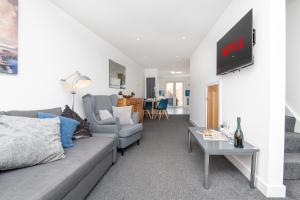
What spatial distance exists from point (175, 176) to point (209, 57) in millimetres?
2889

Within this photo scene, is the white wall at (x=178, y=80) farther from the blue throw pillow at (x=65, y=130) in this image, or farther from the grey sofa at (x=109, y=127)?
the blue throw pillow at (x=65, y=130)

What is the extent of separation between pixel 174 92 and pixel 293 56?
36.1 feet

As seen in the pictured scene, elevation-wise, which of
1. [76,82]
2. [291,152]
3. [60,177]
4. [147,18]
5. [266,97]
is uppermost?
[147,18]

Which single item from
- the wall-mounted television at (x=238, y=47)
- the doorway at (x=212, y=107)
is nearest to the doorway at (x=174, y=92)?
the doorway at (x=212, y=107)

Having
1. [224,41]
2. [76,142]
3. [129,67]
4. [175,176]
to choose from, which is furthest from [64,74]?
[129,67]

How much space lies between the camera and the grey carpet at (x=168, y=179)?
5.58 ft

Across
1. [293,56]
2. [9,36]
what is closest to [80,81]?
[9,36]

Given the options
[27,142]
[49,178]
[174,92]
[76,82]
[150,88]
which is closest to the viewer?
[49,178]

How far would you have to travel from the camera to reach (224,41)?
2.63 m

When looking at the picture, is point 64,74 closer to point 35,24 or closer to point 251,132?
point 35,24

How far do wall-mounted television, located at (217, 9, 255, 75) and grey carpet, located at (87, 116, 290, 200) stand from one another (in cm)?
146

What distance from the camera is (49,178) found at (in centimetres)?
116

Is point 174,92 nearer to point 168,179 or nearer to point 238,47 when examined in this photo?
point 238,47

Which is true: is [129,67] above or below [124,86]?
above
